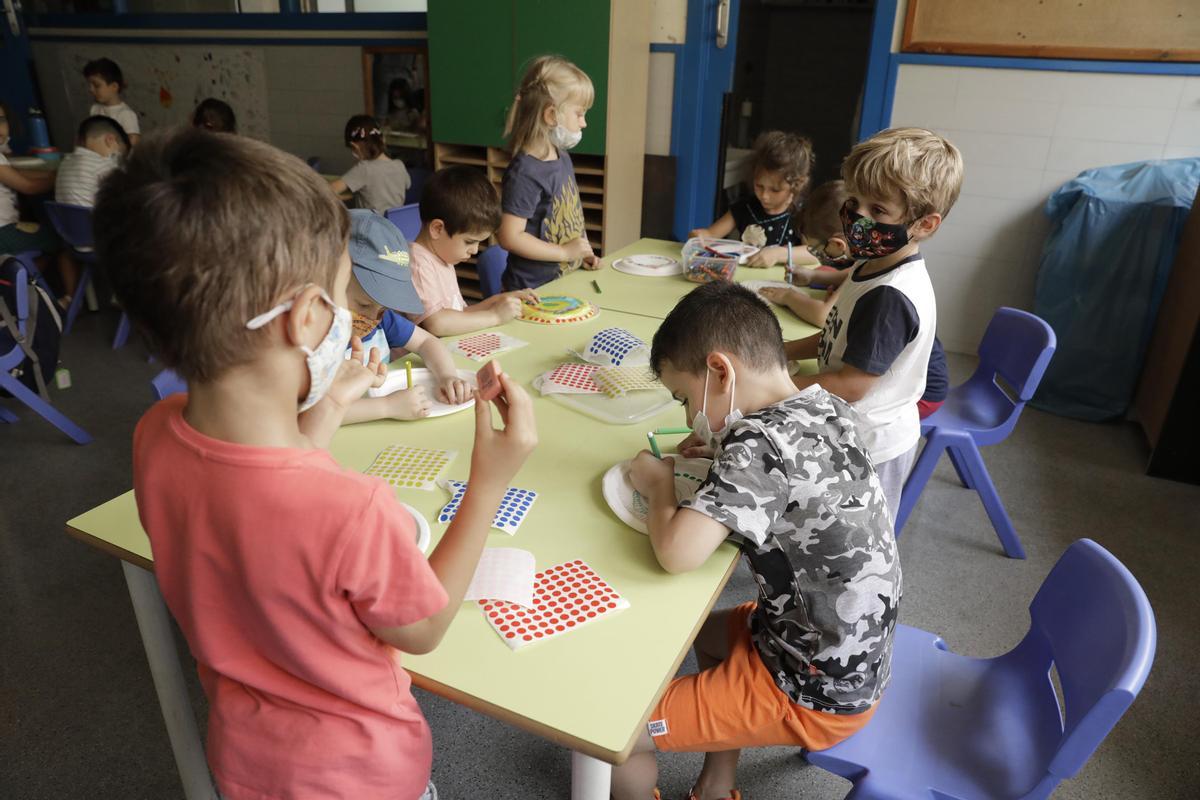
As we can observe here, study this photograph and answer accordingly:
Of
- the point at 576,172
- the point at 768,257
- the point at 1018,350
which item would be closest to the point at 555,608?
the point at 1018,350

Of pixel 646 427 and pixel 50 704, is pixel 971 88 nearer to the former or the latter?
pixel 646 427

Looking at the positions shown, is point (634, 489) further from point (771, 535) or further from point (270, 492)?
point (270, 492)

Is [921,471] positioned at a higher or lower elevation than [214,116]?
lower

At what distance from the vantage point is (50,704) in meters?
1.68

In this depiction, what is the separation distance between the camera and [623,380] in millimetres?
1567

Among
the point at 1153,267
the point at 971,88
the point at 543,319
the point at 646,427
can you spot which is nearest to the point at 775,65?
the point at 971,88

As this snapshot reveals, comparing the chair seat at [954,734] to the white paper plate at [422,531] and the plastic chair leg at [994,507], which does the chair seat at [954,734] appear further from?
the plastic chair leg at [994,507]

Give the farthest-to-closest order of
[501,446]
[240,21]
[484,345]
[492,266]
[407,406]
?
[240,21], [492,266], [484,345], [407,406], [501,446]

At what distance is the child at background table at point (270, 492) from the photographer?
582 mm

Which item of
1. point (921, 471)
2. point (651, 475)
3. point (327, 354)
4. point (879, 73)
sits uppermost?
point (879, 73)

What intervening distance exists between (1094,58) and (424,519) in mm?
3575

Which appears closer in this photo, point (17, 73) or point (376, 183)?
point (376, 183)

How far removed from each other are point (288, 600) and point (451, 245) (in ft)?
4.67

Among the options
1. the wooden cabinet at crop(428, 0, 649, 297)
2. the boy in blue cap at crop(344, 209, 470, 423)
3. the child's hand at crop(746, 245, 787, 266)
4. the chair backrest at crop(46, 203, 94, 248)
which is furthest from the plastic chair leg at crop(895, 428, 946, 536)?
the chair backrest at crop(46, 203, 94, 248)
